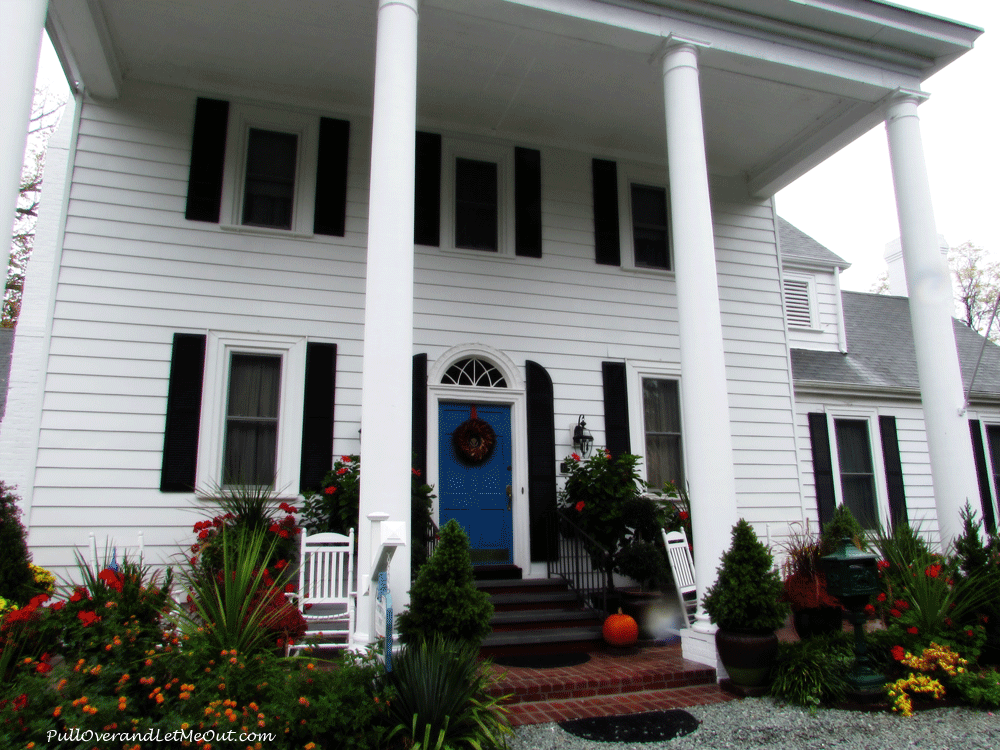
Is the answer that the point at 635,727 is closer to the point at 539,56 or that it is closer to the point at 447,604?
the point at 447,604

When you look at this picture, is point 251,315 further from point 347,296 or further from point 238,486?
point 238,486

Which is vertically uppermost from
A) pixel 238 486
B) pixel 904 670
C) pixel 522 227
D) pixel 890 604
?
pixel 522 227

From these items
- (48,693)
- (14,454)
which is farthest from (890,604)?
(14,454)

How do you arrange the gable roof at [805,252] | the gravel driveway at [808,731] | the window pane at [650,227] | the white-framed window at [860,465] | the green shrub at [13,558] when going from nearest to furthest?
the gravel driveway at [808,731] < the green shrub at [13,558] < the window pane at [650,227] < the white-framed window at [860,465] < the gable roof at [805,252]

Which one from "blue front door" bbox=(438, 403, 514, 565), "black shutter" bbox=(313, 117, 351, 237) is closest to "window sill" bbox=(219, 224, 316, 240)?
"black shutter" bbox=(313, 117, 351, 237)

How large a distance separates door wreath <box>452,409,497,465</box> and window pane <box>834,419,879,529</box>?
5433mm

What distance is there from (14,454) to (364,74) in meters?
5.06

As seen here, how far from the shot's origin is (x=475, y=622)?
166 inches

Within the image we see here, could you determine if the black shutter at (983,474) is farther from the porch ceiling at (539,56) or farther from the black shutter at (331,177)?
the black shutter at (331,177)

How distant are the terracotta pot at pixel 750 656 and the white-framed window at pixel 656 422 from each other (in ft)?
11.1

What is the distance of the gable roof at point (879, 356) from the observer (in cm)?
1059

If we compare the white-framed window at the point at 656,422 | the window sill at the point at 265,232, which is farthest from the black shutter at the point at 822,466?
the window sill at the point at 265,232

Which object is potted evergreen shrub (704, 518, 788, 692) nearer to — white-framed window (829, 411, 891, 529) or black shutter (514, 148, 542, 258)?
black shutter (514, 148, 542, 258)

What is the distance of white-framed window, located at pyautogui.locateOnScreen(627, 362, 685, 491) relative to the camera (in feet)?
27.6
